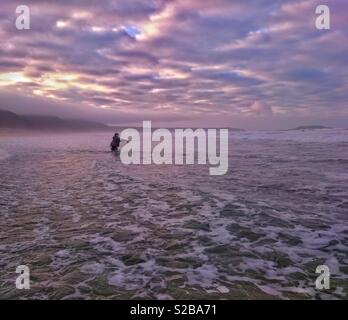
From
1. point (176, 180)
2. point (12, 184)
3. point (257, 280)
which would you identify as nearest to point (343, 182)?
point (176, 180)

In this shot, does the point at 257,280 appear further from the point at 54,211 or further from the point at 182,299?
the point at 54,211

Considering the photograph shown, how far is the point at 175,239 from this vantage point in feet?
26.5

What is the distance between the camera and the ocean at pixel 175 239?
18.8 feet

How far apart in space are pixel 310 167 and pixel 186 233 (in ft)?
48.1

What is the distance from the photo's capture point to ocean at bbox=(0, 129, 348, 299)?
5.72m

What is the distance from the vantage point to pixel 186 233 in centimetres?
856
